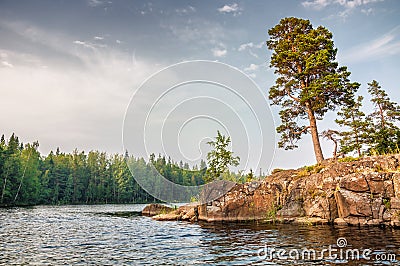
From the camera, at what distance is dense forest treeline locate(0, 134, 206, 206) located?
78.7m

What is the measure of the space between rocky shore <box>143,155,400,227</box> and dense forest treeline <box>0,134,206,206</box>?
2067 inches

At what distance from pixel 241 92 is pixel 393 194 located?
42.4 ft

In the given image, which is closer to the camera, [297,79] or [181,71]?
[181,71]

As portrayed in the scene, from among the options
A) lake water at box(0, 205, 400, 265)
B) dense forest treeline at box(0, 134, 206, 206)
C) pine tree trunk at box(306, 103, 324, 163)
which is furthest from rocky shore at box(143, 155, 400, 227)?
dense forest treeline at box(0, 134, 206, 206)

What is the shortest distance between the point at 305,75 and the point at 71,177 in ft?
331

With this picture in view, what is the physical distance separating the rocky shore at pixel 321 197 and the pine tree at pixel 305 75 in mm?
5198

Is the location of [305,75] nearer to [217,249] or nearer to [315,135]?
[315,135]

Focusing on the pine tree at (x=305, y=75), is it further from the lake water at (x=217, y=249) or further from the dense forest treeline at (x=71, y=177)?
the dense forest treeline at (x=71, y=177)

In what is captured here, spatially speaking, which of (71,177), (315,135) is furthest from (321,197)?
(71,177)

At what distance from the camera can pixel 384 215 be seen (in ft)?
63.2

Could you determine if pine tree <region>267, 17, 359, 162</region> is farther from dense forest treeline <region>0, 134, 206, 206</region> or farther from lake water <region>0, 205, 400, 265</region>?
dense forest treeline <region>0, 134, 206, 206</region>

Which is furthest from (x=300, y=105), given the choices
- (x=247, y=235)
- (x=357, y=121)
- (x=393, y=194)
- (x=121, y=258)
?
(x=121, y=258)

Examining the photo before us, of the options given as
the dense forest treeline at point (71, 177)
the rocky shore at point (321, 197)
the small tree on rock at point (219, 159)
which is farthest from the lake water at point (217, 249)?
the dense forest treeline at point (71, 177)

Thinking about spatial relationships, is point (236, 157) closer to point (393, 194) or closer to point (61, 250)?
point (393, 194)
